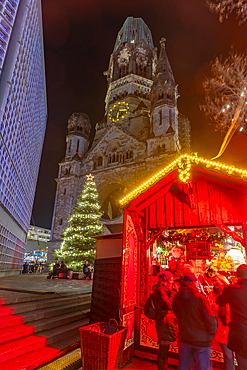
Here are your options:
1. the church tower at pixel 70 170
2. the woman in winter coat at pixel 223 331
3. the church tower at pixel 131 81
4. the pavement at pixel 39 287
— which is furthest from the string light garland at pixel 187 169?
the church tower at pixel 131 81

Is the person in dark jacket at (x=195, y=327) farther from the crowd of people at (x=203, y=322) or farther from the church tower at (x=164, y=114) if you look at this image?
the church tower at (x=164, y=114)

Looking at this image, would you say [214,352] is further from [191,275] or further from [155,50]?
[155,50]

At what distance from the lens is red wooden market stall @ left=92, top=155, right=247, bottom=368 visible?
4695mm

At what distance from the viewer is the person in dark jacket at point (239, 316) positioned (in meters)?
2.93

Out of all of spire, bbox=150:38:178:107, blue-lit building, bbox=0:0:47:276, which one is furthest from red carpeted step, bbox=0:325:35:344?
spire, bbox=150:38:178:107

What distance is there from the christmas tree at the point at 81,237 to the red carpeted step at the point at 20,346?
11921 millimetres

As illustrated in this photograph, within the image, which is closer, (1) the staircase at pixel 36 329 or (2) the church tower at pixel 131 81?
(1) the staircase at pixel 36 329

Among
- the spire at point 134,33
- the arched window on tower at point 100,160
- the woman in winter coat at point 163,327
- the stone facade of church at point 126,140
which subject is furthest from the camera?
the spire at point 134,33

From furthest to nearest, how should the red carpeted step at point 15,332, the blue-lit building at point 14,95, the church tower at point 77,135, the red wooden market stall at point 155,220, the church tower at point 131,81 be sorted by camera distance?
the church tower at point 131,81 < the church tower at point 77,135 < the blue-lit building at point 14,95 < the red wooden market stall at point 155,220 < the red carpeted step at point 15,332

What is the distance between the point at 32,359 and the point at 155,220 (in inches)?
165

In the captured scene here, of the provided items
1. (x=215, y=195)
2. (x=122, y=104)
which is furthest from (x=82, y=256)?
(x=122, y=104)

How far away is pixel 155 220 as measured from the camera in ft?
20.4

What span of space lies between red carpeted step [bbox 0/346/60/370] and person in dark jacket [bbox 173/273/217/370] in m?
2.55

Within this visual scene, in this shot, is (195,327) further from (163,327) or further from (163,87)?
(163,87)
